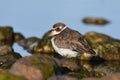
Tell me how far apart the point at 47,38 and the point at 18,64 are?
28.0 ft

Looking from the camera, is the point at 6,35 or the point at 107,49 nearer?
the point at 107,49

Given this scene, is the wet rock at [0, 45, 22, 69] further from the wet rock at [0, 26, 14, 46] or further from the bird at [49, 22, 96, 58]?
the wet rock at [0, 26, 14, 46]

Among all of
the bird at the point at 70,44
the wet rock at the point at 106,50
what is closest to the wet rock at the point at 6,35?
the wet rock at the point at 106,50

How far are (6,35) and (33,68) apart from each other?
11.0m

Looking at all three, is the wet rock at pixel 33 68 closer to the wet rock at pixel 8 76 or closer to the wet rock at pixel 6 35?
the wet rock at pixel 8 76

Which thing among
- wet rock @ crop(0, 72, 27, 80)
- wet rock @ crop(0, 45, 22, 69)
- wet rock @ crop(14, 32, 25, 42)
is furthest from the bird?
wet rock @ crop(14, 32, 25, 42)

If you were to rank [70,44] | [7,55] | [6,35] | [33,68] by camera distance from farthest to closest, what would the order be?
[6,35] < [7,55] < [70,44] < [33,68]

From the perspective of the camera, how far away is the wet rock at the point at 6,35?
24.2m

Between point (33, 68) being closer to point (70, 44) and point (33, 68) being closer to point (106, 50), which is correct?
point (70, 44)

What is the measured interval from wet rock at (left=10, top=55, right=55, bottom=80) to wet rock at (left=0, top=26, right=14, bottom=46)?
1000 cm

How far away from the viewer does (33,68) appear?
538 inches

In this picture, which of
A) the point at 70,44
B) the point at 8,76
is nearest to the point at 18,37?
the point at 70,44

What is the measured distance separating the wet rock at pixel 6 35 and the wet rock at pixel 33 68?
10.0 m

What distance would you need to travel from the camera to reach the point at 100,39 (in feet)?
73.6
